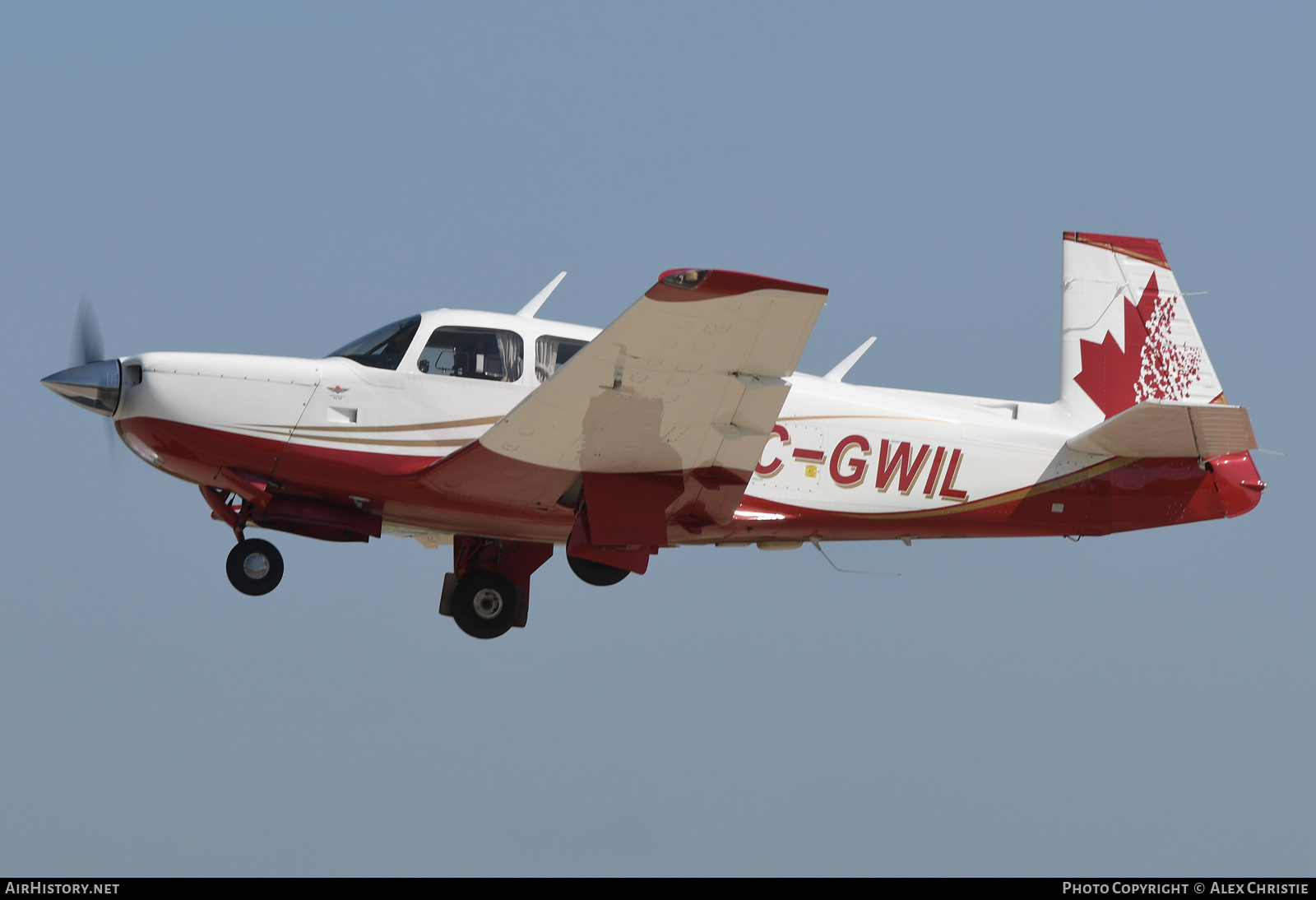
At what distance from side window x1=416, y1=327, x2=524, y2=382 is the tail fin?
16.9ft

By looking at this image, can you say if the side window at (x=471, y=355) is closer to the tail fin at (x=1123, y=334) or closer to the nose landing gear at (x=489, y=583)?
the nose landing gear at (x=489, y=583)

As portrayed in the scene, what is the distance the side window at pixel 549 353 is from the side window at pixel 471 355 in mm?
145

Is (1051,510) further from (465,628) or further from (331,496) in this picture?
(331,496)

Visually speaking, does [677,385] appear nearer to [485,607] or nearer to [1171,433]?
[485,607]

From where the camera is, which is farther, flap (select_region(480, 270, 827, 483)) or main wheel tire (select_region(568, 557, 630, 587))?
main wheel tire (select_region(568, 557, 630, 587))

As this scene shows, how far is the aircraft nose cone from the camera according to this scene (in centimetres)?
1107

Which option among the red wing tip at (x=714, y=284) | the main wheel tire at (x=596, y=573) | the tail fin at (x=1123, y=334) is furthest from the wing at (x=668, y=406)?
→ the tail fin at (x=1123, y=334)

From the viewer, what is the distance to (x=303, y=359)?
38.1 ft

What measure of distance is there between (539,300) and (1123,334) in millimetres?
5494

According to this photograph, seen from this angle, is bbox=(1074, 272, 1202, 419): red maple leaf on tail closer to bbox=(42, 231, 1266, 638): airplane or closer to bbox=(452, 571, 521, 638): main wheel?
bbox=(42, 231, 1266, 638): airplane

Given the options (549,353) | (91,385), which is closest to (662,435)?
(549,353)

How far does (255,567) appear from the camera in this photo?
37.2ft

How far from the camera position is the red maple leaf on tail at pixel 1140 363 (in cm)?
1340

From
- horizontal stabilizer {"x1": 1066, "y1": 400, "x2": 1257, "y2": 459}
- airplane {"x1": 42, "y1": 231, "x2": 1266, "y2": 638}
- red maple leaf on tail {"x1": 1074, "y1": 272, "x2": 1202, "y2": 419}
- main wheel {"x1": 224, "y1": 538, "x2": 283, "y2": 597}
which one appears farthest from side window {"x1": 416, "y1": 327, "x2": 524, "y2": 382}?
red maple leaf on tail {"x1": 1074, "y1": 272, "x2": 1202, "y2": 419}
